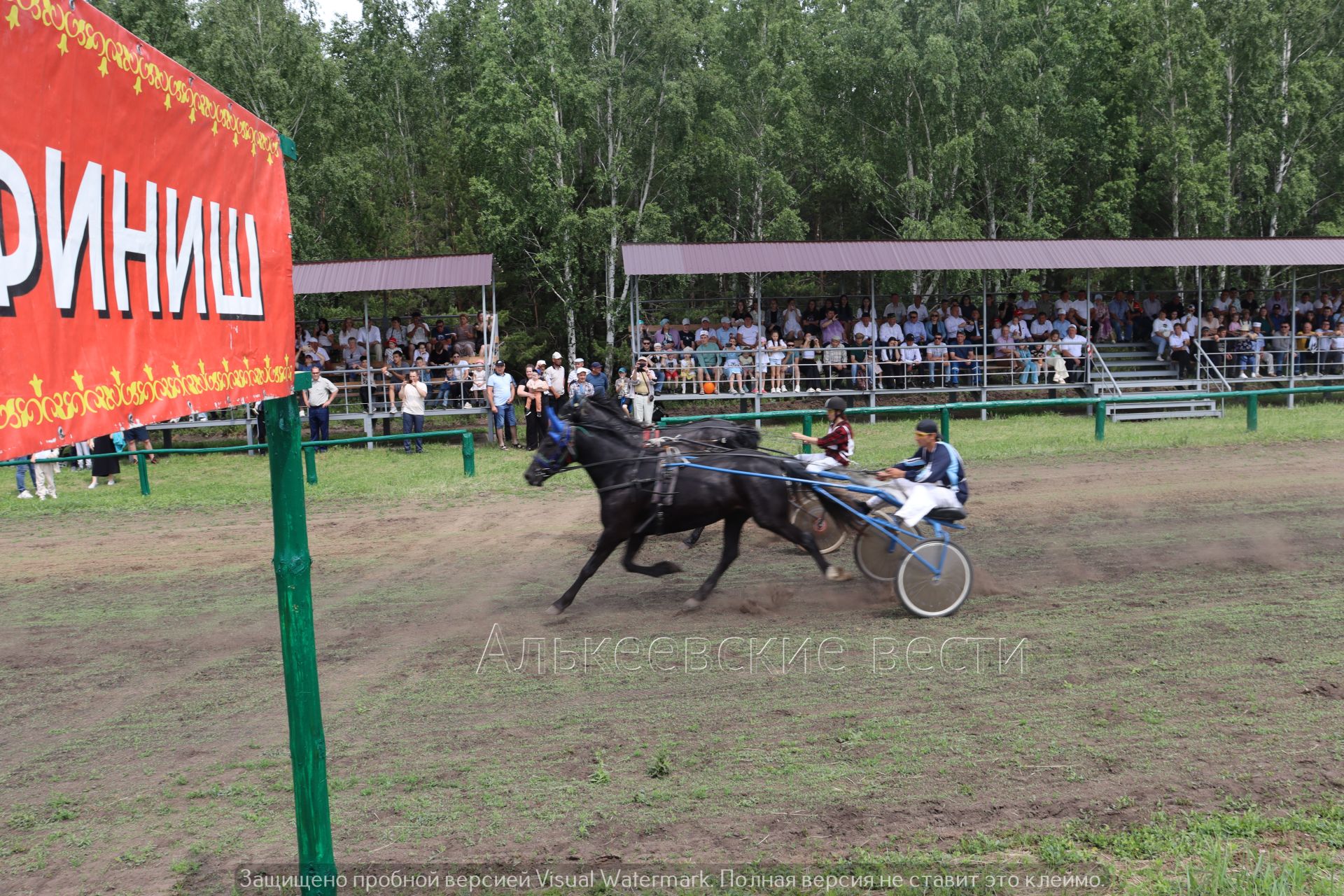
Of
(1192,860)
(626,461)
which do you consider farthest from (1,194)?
(626,461)

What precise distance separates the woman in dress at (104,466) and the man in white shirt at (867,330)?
14.7 metres

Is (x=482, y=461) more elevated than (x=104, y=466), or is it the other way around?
(x=104, y=466)

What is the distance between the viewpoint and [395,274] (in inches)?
864

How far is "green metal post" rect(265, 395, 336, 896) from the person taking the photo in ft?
10.7

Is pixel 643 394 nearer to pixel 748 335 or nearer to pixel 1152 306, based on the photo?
pixel 748 335

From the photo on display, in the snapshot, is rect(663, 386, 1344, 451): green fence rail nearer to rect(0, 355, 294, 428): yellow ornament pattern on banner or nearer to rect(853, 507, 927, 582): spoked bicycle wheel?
rect(853, 507, 927, 582): spoked bicycle wheel

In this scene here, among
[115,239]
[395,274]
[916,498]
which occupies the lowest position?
[916,498]

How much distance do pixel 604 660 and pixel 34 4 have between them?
19.9 feet

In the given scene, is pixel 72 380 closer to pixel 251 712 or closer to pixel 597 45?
pixel 251 712

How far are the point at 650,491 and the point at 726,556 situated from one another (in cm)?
93

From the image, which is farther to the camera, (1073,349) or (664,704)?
(1073,349)

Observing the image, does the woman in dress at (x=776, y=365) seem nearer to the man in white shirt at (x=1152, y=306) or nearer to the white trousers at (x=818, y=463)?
the man in white shirt at (x=1152, y=306)

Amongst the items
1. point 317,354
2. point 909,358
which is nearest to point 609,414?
point 909,358

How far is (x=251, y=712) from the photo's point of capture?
692 cm
